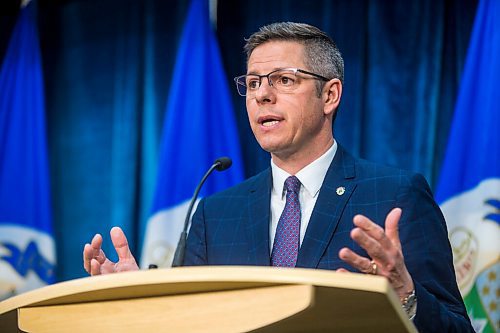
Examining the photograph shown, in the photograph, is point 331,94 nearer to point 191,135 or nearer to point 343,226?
point 343,226

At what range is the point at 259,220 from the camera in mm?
2836

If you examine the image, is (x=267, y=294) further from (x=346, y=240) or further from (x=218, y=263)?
(x=218, y=263)

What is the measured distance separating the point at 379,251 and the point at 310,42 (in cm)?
135

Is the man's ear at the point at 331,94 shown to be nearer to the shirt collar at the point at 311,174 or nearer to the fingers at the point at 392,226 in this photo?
the shirt collar at the point at 311,174

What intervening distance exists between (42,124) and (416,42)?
2116 mm

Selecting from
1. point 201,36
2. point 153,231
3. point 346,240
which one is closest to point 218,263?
point 346,240

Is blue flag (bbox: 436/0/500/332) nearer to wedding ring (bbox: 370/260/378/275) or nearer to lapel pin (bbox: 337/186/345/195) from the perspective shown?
lapel pin (bbox: 337/186/345/195)

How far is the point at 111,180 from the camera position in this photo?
484 cm

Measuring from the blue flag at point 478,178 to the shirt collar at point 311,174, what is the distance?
3.89ft

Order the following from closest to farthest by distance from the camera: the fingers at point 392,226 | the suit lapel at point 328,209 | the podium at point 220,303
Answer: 1. the podium at point 220,303
2. the fingers at point 392,226
3. the suit lapel at point 328,209

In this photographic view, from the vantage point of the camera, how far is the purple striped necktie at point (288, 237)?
2691 mm

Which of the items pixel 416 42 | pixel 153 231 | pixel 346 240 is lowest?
pixel 153 231

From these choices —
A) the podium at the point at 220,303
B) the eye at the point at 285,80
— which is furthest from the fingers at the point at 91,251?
the eye at the point at 285,80

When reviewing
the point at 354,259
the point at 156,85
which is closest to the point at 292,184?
the point at 354,259
